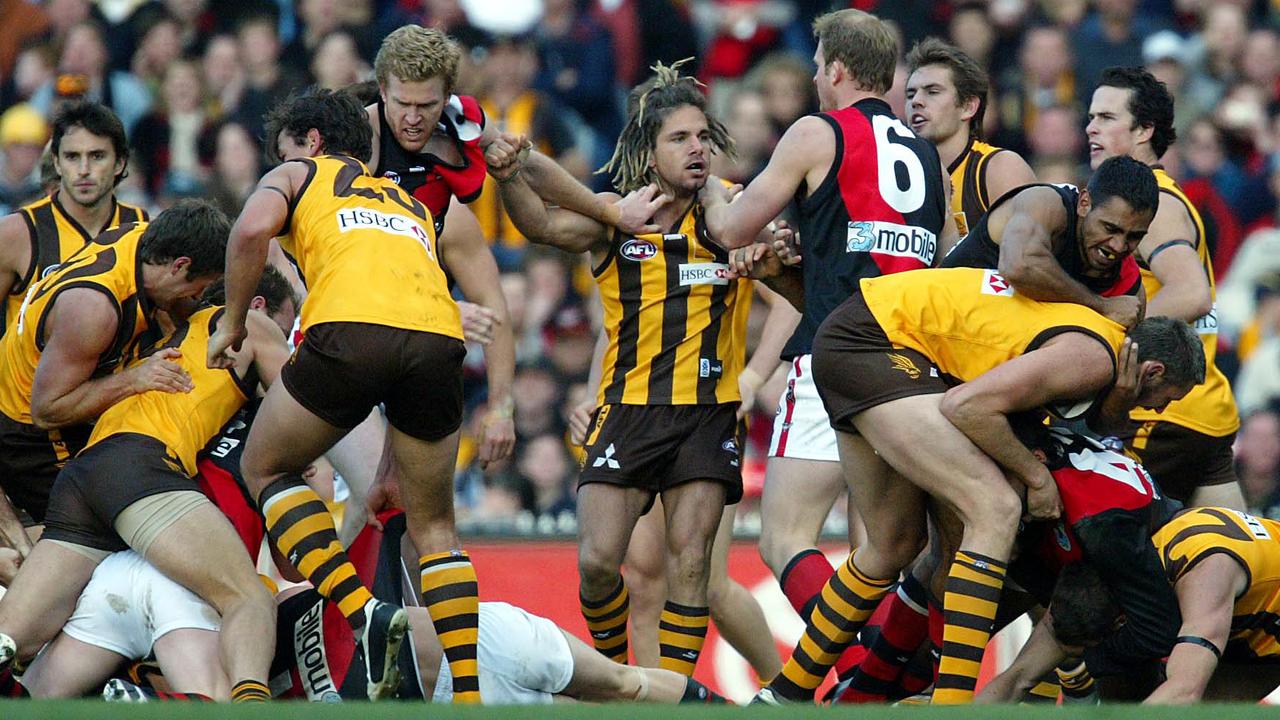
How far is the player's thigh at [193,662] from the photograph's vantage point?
625 centimetres

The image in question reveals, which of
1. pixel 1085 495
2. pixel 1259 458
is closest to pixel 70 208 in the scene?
pixel 1085 495

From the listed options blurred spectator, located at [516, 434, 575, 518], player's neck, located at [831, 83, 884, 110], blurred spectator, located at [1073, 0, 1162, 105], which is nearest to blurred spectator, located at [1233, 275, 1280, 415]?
blurred spectator, located at [1073, 0, 1162, 105]

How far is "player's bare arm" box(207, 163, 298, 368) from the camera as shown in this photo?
6.20 meters

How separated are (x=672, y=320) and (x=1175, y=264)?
80.4 inches

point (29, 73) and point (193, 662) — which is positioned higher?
point (29, 73)

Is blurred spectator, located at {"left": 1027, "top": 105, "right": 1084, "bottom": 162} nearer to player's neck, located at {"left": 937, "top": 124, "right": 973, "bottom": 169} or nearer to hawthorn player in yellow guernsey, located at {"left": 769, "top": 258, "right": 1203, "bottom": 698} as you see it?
player's neck, located at {"left": 937, "top": 124, "right": 973, "bottom": 169}

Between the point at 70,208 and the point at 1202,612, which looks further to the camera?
the point at 70,208

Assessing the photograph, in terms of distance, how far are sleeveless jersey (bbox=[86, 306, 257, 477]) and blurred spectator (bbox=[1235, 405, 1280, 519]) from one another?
5.89 m

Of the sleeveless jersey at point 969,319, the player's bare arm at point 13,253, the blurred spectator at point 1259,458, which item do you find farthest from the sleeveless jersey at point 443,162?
the blurred spectator at point 1259,458

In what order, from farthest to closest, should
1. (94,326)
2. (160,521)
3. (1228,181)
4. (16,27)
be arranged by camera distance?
(16,27) < (1228,181) < (94,326) < (160,521)

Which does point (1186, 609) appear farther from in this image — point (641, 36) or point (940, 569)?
point (641, 36)

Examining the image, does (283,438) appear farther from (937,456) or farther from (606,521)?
(937,456)

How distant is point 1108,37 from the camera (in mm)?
12008

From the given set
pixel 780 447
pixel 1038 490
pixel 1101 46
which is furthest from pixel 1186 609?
pixel 1101 46
